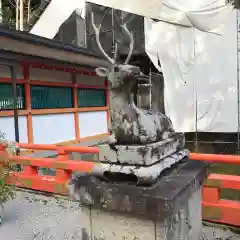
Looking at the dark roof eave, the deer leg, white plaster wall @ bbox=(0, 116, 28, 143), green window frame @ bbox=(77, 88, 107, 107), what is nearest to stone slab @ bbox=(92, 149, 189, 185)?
the deer leg

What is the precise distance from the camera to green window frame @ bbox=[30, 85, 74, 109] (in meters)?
8.59

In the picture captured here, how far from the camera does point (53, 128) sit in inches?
361

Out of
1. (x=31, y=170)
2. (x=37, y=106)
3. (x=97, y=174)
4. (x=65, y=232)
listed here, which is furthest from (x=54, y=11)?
(x=97, y=174)

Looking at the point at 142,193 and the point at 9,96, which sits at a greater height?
the point at 9,96

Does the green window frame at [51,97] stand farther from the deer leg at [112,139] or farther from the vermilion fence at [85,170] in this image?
the deer leg at [112,139]

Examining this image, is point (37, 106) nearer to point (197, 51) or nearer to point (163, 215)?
point (197, 51)

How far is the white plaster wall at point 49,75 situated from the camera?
8586mm

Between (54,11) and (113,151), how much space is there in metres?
11.2

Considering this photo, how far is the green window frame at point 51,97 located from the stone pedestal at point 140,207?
21.8ft

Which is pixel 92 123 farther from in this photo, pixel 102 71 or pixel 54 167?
pixel 102 71

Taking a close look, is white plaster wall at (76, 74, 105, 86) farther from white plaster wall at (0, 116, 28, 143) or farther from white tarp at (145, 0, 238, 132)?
white plaster wall at (0, 116, 28, 143)

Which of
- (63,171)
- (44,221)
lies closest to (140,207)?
(44,221)

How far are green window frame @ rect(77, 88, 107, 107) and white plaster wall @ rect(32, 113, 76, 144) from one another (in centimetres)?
92

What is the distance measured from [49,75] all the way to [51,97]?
682 millimetres
